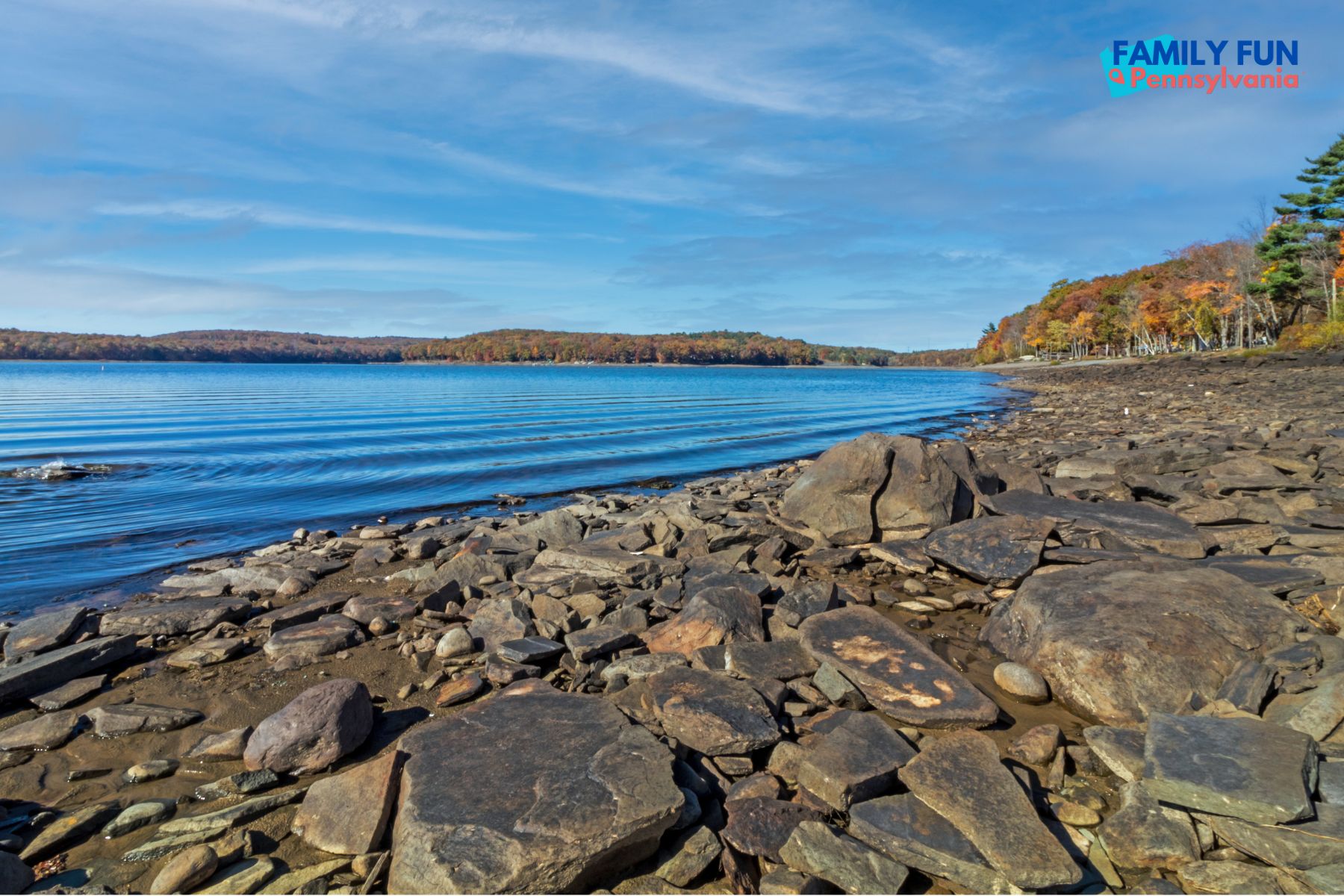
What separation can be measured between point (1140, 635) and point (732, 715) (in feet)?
10.3

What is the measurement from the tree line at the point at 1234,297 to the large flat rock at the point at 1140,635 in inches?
2375

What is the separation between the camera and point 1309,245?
58.5 meters

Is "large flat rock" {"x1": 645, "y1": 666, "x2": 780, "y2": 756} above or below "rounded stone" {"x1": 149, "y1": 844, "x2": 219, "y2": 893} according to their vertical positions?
above

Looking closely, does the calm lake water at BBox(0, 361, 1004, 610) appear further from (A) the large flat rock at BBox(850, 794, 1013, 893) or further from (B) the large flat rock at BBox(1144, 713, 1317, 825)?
(B) the large flat rock at BBox(1144, 713, 1317, 825)

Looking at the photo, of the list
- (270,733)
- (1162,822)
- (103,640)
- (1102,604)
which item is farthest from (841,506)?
(103,640)

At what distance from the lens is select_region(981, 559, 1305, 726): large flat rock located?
15.0ft

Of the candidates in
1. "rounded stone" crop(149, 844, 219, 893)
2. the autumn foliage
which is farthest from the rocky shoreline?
the autumn foliage

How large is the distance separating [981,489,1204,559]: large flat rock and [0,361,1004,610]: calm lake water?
34.3 feet

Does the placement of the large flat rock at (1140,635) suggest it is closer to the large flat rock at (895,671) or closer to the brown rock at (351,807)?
the large flat rock at (895,671)

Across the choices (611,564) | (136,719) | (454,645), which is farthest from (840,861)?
(136,719)

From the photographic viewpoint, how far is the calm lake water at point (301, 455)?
11.2 m

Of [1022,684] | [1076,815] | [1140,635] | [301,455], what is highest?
[301,455]

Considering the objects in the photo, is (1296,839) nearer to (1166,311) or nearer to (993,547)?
(993,547)

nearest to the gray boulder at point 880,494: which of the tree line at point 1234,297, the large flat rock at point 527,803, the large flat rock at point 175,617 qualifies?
the large flat rock at point 527,803
